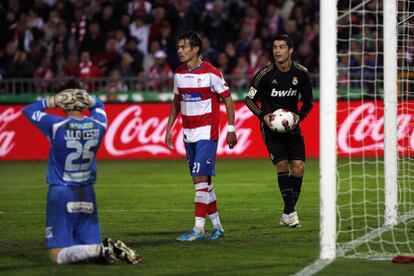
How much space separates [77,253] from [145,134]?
1272 centimetres

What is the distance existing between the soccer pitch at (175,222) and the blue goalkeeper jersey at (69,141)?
78cm

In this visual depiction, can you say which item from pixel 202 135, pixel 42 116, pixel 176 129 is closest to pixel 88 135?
pixel 42 116

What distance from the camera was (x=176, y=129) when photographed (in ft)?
71.2

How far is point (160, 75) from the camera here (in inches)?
917

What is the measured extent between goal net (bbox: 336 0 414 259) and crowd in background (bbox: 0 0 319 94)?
5.56 feet

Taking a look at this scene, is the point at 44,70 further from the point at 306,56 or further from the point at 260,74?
the point at 260,74

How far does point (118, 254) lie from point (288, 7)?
54.2 feet

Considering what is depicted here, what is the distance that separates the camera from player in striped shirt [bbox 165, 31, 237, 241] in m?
11.4

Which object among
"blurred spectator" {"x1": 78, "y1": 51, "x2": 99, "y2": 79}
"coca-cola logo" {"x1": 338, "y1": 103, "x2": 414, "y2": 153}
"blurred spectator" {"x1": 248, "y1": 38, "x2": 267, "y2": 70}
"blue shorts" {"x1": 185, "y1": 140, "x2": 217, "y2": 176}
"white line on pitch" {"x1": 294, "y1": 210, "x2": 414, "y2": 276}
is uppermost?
"blurred spectator" {"x1": 248, "y1": 38, "x2": 267, "y2": 70}

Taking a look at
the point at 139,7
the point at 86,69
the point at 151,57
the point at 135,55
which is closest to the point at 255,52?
the point at 151,57

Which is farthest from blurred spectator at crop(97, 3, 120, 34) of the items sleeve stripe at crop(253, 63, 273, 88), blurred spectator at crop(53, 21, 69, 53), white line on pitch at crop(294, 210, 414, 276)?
white line on pitch at crop(294, 210, 414, 276)

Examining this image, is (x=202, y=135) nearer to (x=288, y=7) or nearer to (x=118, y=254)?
(x=118, y=254)

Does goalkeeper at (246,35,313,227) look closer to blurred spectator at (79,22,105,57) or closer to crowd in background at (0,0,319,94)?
crowd in background at (0,0,319,94)

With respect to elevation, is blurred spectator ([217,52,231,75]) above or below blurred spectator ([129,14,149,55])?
below
